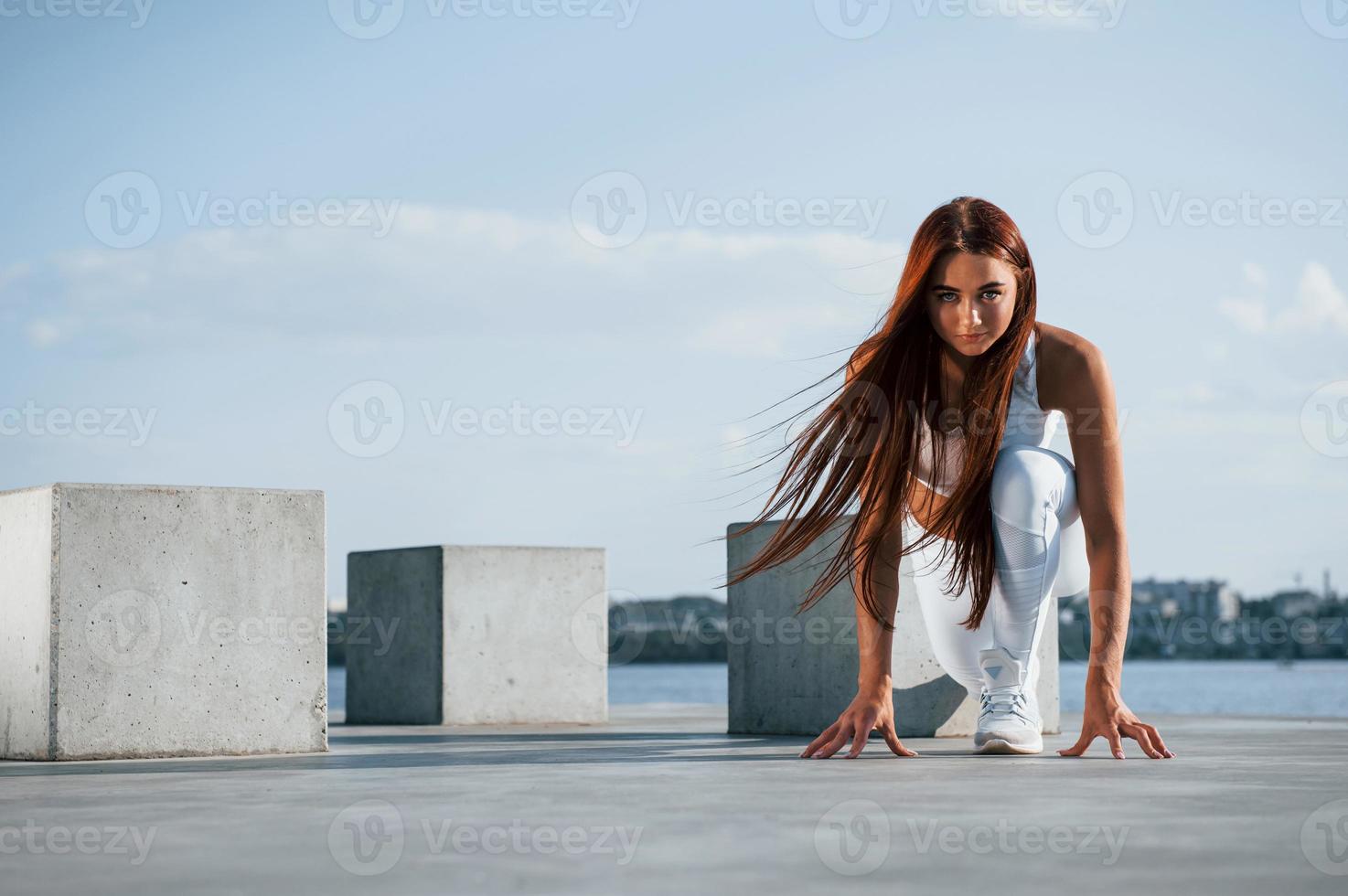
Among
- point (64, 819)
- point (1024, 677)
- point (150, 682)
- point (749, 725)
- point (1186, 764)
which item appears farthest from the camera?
point (749, 725)

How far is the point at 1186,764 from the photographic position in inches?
167

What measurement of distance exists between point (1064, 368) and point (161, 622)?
3.38 metres

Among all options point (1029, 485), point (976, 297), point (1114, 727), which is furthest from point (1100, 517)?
point (976, 297)

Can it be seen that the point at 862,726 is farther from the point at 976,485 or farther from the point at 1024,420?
the point at 1024,420

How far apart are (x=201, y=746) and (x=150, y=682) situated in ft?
0.99

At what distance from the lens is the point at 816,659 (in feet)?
21.9

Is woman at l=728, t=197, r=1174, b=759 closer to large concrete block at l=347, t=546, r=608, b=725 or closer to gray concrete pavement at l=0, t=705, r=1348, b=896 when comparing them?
gray concrete pavement at l=0, t=705, r=1348, b=896

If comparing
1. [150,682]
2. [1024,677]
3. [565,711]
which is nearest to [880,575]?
[1024,677]

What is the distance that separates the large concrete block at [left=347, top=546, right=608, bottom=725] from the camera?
8.86 metres

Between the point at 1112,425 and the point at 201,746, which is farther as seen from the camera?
the point at 201,746

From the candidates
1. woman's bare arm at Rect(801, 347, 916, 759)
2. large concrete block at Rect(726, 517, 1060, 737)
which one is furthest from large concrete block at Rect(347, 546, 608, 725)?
woman's bare arm at Rect(801, 347, 916, 759)

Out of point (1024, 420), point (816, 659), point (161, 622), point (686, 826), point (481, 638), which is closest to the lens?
point (686, 826)

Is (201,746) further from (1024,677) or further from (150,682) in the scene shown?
(1024,677)

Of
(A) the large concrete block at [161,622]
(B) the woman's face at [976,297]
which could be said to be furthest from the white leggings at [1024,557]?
(A) the large concrete block at [161,622]
